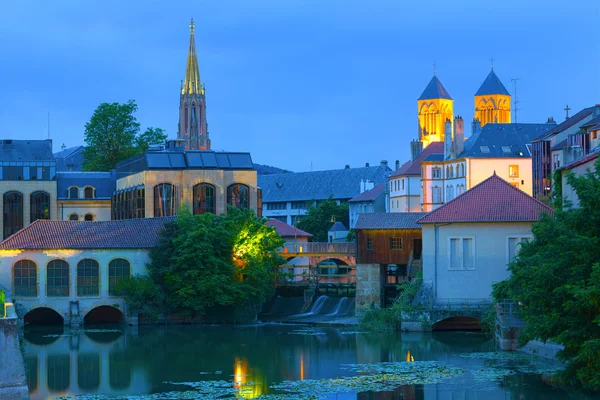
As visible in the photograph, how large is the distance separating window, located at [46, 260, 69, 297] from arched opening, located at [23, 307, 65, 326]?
1.91 metres

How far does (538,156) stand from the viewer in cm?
8794

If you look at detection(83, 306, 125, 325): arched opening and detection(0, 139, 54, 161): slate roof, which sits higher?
detection(0, 139, 54, 161): slate roof

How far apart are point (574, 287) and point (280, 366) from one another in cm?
1441

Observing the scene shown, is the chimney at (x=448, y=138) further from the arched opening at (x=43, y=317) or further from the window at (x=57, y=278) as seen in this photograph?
the window at (x=57, y=278)

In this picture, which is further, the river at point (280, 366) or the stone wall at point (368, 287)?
the stone wall at point (368, 287)

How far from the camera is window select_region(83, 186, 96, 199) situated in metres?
94.6

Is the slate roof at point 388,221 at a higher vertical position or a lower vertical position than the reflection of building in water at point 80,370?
higher

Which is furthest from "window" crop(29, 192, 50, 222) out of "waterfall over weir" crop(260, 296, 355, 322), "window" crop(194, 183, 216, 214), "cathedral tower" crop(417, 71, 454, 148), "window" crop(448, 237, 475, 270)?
"cathedral tower" crop(417, 71, 454, 148)

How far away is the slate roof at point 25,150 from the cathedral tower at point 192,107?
2934cm

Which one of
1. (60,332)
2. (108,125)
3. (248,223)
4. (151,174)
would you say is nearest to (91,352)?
(60,332)

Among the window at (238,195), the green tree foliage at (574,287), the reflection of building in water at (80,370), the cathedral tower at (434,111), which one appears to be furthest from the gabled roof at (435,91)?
the green tree foliage at (574,287)

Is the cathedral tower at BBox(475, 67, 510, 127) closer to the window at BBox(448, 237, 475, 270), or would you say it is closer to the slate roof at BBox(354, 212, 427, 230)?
the slate roof at BBox(354, 212, 427, 230)

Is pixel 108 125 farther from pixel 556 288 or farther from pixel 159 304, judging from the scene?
pixel 556 288

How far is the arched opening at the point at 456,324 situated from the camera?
54.8 m
